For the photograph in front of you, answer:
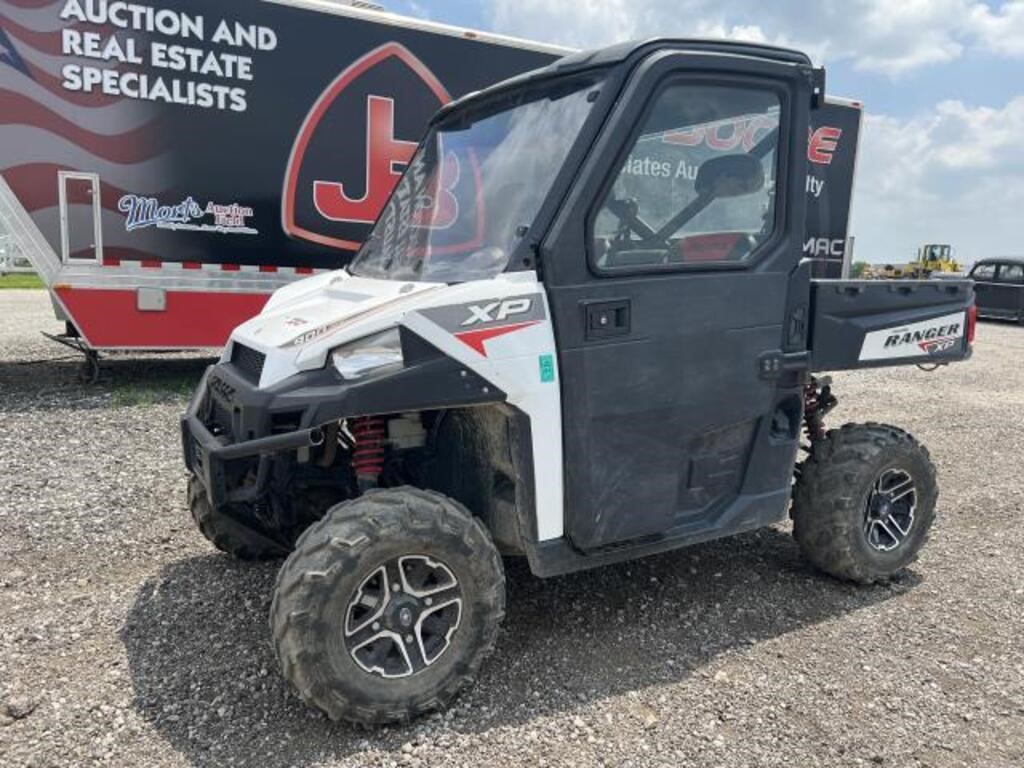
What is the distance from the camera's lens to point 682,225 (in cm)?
342

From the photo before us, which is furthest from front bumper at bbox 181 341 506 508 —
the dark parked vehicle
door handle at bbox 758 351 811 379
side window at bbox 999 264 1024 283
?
side window at bbox 999 264 1024 283

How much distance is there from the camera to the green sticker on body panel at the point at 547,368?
3104 mm

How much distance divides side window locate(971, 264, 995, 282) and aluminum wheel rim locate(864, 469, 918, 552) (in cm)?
2061

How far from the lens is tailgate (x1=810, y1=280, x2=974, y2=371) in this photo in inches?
154

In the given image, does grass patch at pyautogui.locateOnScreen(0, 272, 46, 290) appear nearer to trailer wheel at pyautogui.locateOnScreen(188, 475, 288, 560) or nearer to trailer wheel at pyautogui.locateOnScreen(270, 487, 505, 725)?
trailer wheel at pyautogui.locateOnScreen(188, 475, 288, 560)

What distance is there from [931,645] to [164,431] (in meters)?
5.67

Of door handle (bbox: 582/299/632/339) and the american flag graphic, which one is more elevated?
the american flag graphic

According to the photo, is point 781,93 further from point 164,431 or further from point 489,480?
point 164,431

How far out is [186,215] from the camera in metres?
7.93

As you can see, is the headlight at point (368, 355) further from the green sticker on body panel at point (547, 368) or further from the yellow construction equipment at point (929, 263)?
the yellow construction equipment at point (929, 263)

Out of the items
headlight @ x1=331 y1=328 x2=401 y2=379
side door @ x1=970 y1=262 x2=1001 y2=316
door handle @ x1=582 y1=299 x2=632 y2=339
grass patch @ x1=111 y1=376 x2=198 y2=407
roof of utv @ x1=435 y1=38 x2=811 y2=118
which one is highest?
roof of utv @ x1=435 y1=38 x2=811 y2=118

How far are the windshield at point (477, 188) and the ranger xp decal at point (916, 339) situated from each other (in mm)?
1917

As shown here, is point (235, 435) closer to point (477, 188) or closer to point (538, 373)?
point (538, 373)

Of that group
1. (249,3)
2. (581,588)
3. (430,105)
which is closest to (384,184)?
(430,105)
